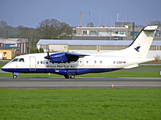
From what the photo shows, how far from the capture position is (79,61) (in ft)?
112

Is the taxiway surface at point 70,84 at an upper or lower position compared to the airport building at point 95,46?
lower

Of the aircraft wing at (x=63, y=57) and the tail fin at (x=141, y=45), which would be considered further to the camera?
the tail fin at (x=141, y=45)

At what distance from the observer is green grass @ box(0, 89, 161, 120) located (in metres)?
13.4

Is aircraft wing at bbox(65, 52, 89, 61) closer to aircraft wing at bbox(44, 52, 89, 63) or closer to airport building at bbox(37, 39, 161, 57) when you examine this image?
aircraft wing at bbox(44, 52, 89, 63)

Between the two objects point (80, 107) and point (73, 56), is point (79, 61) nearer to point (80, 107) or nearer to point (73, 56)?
point (73, 56)

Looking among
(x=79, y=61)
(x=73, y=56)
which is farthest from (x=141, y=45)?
(x=73, y=56)

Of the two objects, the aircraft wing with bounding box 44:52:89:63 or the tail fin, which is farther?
the tail fin

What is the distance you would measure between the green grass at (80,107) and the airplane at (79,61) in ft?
46.7

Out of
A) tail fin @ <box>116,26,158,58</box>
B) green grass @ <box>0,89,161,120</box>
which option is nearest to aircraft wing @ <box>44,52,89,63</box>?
tail fin @ <box>116,26,158,58</box>

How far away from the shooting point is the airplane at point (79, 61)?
3338cm

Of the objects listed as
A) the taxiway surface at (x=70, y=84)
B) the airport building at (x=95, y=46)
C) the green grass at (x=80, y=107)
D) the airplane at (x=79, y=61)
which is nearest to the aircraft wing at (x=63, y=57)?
the airplane at (x=79, y=61)

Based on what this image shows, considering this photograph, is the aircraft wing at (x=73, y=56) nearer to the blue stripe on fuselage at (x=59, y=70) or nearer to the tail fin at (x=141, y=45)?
the blue stripe on fuselage at (x=59, y=70)

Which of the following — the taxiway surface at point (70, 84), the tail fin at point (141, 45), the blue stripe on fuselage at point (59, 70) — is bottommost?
the taxiway surface at point (70, 84)

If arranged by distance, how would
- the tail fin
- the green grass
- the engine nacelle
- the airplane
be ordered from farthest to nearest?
the tail fin → the airplane → the engine nacelle → the green grass
